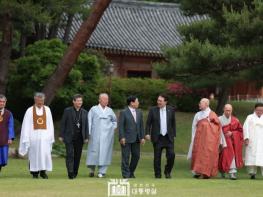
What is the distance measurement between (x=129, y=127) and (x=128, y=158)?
2.11 feet

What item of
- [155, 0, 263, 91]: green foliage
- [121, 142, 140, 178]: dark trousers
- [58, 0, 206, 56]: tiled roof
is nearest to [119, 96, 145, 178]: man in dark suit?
[121, 142, 140, 178]: dark trousers

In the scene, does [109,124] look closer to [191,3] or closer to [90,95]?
[191,3]

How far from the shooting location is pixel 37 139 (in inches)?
577

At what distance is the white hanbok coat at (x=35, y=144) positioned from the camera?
14.5 meters

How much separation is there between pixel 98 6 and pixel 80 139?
6780 millimetres

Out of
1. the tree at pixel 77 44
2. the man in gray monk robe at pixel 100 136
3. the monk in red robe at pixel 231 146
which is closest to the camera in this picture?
the man in gray monk robe at pixel 100 136

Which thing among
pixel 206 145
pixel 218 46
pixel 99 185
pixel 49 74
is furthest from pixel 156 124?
pixel 49 74

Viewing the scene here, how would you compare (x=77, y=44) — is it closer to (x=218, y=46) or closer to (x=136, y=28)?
(x=218, y=46)

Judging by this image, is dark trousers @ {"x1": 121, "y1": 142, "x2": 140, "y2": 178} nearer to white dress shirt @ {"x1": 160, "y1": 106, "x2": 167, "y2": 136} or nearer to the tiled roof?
white dress shirt @ {"x1": 160, "y1": 106, "x2": 167, "y2": 136}

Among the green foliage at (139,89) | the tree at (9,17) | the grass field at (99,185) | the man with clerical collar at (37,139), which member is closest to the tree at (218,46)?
the grass field at (99,185)

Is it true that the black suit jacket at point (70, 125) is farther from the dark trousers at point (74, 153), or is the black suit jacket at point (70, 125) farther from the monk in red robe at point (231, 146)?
the monk in red robe at point (231, 146)

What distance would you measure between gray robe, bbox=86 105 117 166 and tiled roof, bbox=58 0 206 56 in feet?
77.2

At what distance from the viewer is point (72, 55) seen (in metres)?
21.2

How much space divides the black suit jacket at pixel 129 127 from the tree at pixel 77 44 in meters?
6.33
